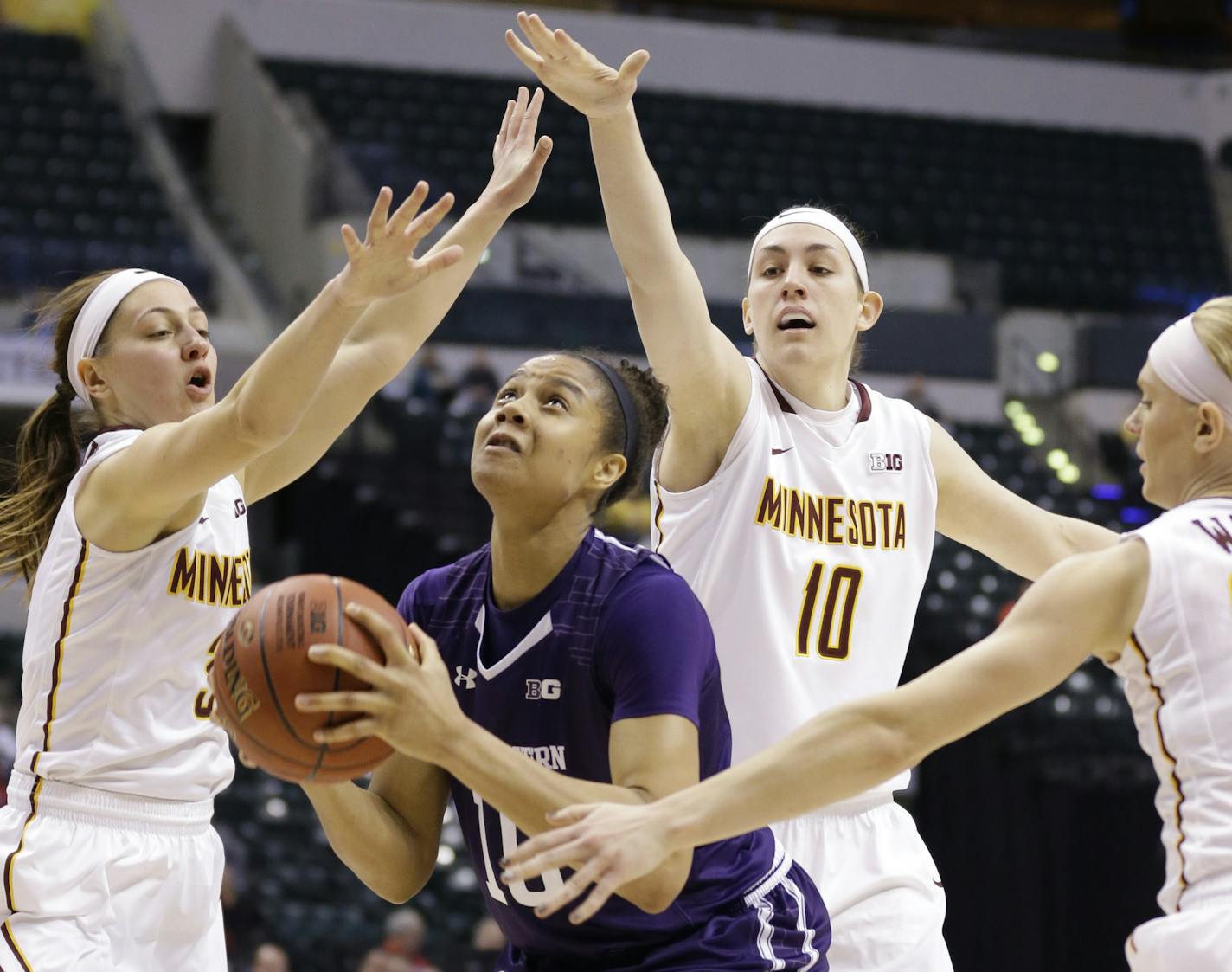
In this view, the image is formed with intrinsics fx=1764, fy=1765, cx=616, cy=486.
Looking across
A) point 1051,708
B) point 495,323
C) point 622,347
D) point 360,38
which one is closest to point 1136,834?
point 1051,708

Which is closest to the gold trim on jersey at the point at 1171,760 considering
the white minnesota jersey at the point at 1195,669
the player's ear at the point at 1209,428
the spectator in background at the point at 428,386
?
the white minnesota jersey at the point at 1195,669

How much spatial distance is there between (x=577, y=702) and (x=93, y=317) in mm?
1670

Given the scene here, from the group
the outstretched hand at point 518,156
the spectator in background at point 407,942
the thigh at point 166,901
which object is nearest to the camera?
the thigh at point 166,901

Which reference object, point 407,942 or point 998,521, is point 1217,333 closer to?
point 998,521

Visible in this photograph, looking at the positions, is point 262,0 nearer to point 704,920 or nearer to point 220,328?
point 220,328

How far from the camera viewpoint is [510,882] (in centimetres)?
311

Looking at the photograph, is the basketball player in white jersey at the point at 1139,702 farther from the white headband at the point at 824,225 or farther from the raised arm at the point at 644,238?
the white headband at the point at 824,225

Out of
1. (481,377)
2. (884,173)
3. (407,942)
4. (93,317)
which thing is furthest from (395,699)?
(884,173)

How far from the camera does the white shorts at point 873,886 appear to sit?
13.6 ft

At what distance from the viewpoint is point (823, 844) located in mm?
4262

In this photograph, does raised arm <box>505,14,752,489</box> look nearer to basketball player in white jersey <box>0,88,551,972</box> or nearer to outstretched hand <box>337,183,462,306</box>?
basketball player in white jersey <box>0,88,551,972</box>

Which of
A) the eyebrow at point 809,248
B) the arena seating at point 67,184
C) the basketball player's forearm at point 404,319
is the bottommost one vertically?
the basketball player's forearm at point 404,319

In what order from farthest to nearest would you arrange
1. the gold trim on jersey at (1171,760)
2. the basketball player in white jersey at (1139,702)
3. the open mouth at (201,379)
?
1. the open mouth at (201,379)
2. the gold trim on jersey at (1171,760)
3. the basketball player in white jersey at (1139,702)

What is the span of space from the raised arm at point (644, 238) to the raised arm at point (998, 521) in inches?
29.6
